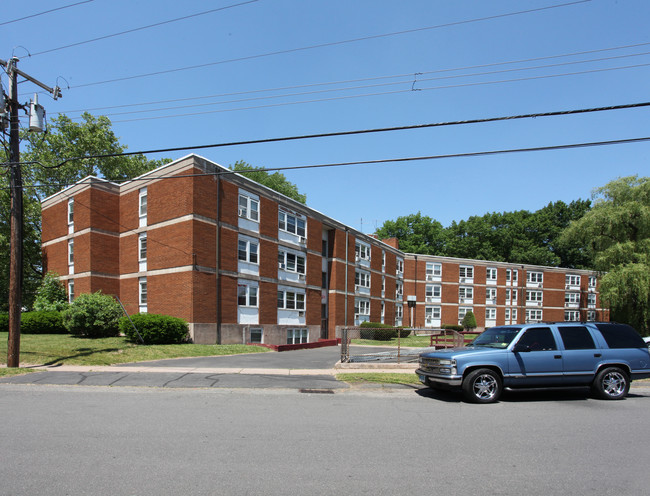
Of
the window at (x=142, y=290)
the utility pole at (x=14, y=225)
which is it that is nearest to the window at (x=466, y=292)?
the window at (x=142, y=290)

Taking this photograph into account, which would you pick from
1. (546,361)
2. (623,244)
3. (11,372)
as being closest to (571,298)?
(623,244)

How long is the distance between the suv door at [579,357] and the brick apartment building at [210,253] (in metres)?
13.8

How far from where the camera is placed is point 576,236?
34438 millimetres

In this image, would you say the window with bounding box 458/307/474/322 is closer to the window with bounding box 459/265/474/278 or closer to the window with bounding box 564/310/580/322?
the window with bounding box 459/265/474/278

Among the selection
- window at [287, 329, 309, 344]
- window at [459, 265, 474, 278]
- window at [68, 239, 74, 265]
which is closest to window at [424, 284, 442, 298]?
window at [459, 265, 474, 278]

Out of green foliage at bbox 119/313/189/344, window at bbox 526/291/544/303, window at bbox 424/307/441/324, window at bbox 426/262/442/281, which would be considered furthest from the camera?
window at bbox 526/291/544/303

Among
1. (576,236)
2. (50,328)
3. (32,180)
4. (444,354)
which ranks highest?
(32,180)

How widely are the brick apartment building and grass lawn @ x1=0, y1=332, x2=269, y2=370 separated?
3.34 meters

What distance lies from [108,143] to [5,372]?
35274 millimetres

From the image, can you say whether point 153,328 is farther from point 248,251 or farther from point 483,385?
point 483,385

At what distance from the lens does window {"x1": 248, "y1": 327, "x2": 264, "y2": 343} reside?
29062 millimetres

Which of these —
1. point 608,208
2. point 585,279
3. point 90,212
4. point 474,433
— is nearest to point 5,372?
point 474,433

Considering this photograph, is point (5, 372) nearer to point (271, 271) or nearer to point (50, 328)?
point (50, 328)

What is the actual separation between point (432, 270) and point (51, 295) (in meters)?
44.3
